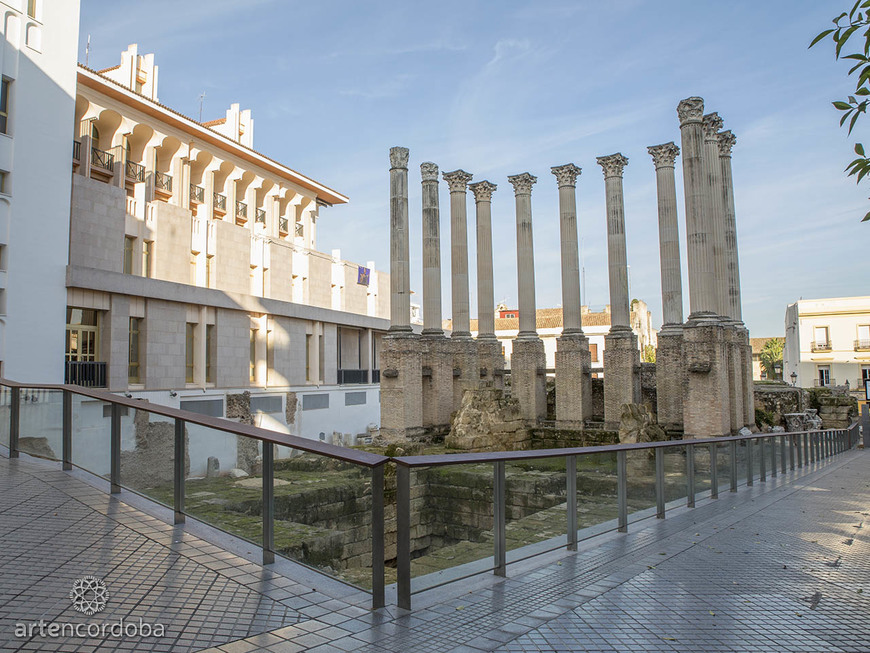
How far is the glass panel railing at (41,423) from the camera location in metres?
8.70

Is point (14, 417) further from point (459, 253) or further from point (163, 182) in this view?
point (163, 182)

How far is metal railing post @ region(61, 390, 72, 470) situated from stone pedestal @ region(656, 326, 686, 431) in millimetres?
21509

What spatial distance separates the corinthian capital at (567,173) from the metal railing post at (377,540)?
26.7m

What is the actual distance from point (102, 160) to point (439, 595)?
29.5 metres

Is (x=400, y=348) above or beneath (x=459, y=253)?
beneath

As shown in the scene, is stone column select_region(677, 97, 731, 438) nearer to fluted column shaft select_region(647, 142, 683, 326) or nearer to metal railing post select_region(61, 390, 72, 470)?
fluted column shaft select_region(647, 142, 683, 326)

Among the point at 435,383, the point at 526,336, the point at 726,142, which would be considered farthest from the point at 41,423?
the point at 726,142

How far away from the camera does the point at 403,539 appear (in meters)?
4.57

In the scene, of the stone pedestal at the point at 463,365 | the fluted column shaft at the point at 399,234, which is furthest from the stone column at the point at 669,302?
the fluted column shaft at the point at 399,234

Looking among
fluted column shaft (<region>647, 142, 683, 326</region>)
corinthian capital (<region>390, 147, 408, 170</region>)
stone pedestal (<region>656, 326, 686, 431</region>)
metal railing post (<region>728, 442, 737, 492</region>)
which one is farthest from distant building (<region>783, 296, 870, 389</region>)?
metal railing post (<region>728, 442, 737, 492</region>)

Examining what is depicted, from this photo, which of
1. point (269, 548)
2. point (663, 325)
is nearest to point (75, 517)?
point (269, 548)

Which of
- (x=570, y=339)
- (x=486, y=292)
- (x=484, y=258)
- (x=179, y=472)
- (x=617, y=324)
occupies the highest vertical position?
(x=484, y=258)

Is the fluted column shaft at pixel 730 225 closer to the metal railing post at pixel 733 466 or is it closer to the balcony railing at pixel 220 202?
the metal railing post at pixel 733 466

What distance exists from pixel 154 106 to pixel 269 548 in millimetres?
29362
